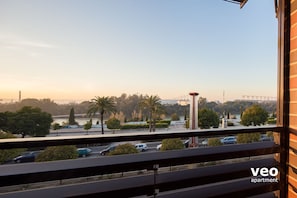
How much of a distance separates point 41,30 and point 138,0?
2370 mm

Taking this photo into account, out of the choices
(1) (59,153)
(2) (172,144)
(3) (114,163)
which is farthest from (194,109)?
(1) (59,153)

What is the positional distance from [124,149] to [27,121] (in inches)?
37.1

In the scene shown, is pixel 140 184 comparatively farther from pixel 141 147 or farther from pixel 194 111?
pixel 194 111

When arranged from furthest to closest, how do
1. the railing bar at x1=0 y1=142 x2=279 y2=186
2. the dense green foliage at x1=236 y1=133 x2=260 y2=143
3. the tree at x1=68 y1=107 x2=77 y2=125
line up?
the tree at x1=68 y1=107 x2=77 y2=125, the dense green foliage at x1=236 y1=133 x2=260 y2=143, the railing bar at x1=0 y1=142 x2=279 y2=186

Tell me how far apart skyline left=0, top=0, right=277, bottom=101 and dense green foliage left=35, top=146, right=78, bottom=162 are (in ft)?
3.98

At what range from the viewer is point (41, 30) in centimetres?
389

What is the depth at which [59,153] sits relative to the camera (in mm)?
1211

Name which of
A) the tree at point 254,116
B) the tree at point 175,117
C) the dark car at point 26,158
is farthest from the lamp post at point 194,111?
the dark car at point 26,158

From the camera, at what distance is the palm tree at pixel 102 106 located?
93.0 inches

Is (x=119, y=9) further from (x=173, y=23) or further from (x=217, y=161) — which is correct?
(x=217, y=161)

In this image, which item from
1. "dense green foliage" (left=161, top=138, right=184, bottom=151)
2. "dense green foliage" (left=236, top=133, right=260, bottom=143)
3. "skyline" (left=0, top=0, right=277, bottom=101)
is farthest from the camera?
"skyline" (left=0, top=0, right=277, bottom=101)

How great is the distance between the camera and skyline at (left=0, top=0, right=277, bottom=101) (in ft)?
10.2

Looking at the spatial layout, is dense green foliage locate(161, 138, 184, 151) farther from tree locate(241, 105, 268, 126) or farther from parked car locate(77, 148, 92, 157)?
tree locate(241, 105, 268, 126)

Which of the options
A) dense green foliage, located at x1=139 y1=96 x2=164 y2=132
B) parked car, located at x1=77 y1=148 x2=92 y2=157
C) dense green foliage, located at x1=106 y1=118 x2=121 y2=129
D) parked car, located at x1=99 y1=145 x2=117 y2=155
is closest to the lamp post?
dense green foliage, located at x1=139 y1=96 x2=164 y2=132
